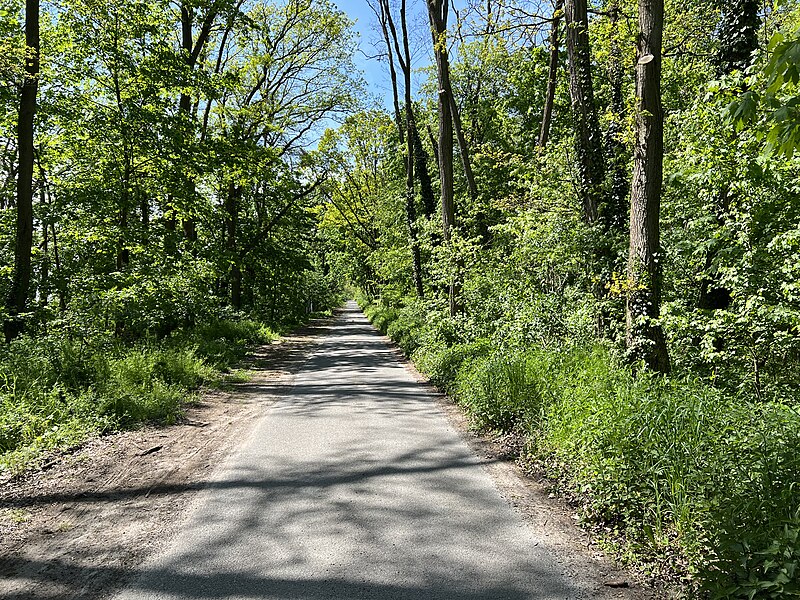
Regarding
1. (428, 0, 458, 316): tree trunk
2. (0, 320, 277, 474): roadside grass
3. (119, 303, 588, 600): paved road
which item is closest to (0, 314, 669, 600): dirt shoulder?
(119, 303, 588, 600): paved road

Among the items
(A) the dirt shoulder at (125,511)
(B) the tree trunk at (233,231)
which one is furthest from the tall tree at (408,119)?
(A) the dirt shoulder at (125,511)

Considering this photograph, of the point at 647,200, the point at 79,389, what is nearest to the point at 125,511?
the point at 79,389

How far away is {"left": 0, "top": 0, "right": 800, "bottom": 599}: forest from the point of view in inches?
150

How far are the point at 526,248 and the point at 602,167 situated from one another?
204 cm

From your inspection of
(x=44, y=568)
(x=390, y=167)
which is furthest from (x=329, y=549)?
(x=390, y=167)

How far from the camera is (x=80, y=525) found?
14.4ft

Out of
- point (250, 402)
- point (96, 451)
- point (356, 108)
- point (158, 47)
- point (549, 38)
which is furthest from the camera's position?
point (356, 108)

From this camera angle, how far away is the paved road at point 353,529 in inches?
133

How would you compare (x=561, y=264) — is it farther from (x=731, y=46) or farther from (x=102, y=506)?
(x=102, y=506)

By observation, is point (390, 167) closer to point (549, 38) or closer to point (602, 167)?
point (549, 38)

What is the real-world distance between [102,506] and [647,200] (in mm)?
6768

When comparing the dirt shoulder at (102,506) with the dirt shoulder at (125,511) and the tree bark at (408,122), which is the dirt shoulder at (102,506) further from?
the tree bark at (408,122)

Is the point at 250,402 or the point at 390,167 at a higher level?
the point at 390,167

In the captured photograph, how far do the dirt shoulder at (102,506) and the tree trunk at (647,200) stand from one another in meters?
5.34
